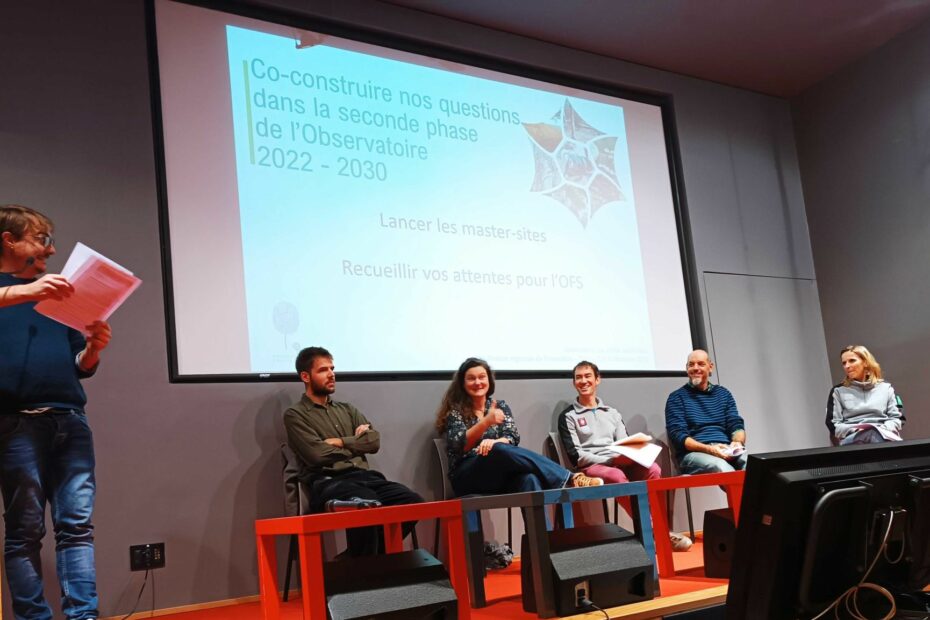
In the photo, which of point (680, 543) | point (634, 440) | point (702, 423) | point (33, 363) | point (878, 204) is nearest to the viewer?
point (33, 363)

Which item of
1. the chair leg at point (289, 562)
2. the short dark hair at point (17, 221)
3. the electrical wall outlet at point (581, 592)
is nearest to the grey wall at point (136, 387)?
the chair leg at point (289, 562)

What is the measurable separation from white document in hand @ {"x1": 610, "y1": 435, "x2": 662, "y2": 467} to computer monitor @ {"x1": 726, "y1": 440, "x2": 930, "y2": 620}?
299 cm

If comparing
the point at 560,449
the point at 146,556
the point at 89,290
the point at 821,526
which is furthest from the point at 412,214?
the point at 821,526

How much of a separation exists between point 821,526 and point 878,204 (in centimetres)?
544

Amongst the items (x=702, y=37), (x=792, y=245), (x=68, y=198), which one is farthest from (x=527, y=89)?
(x=68, y=198)

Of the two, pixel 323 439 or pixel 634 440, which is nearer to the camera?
pixel 323 439

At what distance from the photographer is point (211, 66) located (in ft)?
13.6

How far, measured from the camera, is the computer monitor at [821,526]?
113 cm

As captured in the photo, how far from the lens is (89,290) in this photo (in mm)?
2541

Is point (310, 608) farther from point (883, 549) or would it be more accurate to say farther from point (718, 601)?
point (883, 549)

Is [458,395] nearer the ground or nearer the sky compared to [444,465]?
nearer the sky

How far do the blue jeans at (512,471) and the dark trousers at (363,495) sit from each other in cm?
32

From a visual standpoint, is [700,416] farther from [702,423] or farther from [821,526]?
[821,526]

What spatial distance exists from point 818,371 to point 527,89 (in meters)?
2.97
